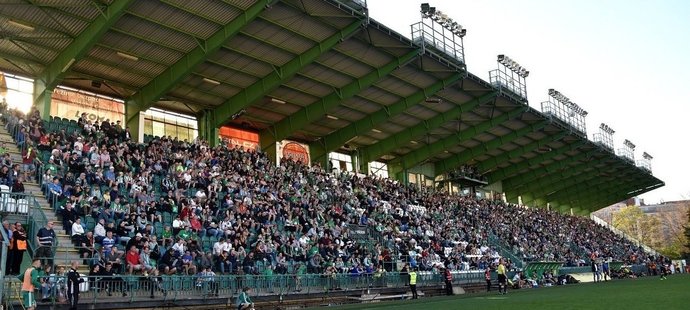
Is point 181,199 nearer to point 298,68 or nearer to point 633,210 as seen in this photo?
point 298,68

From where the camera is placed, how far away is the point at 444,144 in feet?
163

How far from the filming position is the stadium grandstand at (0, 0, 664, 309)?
19750mm

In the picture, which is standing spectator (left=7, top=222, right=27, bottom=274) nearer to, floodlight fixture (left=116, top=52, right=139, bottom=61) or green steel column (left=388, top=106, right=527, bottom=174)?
floodlight fixture (left=116, top=52, right=139, bottom=61)

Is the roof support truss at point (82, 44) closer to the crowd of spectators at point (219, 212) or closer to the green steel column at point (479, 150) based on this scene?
the crowd of spectators at point (219, 212)

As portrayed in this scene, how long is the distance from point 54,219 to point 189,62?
1183 cm

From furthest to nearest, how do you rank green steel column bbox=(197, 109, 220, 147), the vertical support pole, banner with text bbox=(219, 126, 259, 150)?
banner with text bbox=(219, 126, 259, 150)
green steel column bbox=(197, 109, 220, 147)
the vertical support pole

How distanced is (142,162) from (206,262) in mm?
6888

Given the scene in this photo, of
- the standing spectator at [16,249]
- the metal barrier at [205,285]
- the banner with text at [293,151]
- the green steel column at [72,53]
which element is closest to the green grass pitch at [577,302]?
the metal barrier at [205,285]

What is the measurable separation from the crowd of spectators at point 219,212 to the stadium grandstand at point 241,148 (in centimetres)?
10

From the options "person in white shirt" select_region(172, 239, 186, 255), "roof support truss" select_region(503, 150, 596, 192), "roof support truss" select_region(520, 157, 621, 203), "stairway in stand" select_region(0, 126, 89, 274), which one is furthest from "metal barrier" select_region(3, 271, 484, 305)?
"roof support truss" select_region(520, 157, 621, 203)

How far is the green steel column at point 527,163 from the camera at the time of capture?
57.7m

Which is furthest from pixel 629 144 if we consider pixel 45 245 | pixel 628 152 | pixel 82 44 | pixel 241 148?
pixel 45 245

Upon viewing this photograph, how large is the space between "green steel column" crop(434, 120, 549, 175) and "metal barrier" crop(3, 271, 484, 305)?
26064 mm

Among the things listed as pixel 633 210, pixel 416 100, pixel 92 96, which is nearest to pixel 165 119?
pixel 92 96
